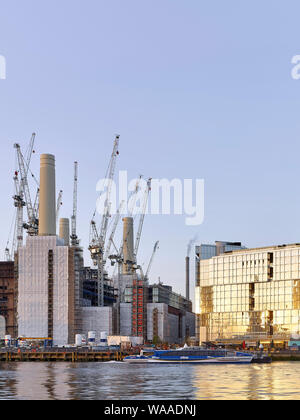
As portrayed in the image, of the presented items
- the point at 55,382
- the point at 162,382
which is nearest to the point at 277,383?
the point at 162,382

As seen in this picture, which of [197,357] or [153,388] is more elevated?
[153,388]

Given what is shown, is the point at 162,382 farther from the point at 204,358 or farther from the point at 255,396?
the point at 204,358

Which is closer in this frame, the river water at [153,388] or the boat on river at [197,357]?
the river water at [153,388]

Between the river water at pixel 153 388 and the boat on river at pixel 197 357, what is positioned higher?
the river water at pixel 153 388

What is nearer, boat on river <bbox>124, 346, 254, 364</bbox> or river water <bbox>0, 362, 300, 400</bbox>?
river water <bbox>0, 362, 300, 400</bbox>

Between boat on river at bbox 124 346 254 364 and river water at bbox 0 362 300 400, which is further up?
river water at bbox 0 362 300 400

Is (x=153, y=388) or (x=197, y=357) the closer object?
(x=153, y=388)
